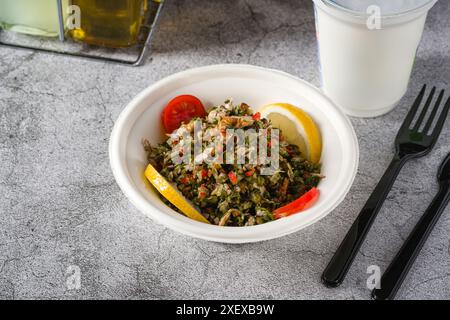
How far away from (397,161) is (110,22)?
24.9 inches

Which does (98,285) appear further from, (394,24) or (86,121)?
(394,24)

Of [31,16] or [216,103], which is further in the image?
[31,16]

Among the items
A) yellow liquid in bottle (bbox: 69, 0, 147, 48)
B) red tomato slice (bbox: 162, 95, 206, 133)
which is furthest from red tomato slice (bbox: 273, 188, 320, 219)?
yellow liquid in bottle (bbox: 69, 0, 147, 48)

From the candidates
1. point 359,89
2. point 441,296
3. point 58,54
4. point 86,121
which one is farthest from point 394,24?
point 58,54

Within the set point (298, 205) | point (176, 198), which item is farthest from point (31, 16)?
point (298, 205)

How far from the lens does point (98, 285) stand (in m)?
1.02

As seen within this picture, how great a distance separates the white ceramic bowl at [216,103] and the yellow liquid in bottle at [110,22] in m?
0.26

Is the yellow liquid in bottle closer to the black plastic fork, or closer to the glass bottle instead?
the glass bottle

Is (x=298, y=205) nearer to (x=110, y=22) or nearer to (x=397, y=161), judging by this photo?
(x=397, y=161)

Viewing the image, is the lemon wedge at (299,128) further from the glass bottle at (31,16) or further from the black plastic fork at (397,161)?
the glass bottle at (31,16)

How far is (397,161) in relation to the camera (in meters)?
1.16

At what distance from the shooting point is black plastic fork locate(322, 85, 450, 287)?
1.01 metres

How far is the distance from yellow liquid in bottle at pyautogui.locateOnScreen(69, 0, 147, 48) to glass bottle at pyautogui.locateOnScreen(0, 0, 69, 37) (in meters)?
0.04

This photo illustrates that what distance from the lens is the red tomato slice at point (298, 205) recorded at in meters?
1.01
